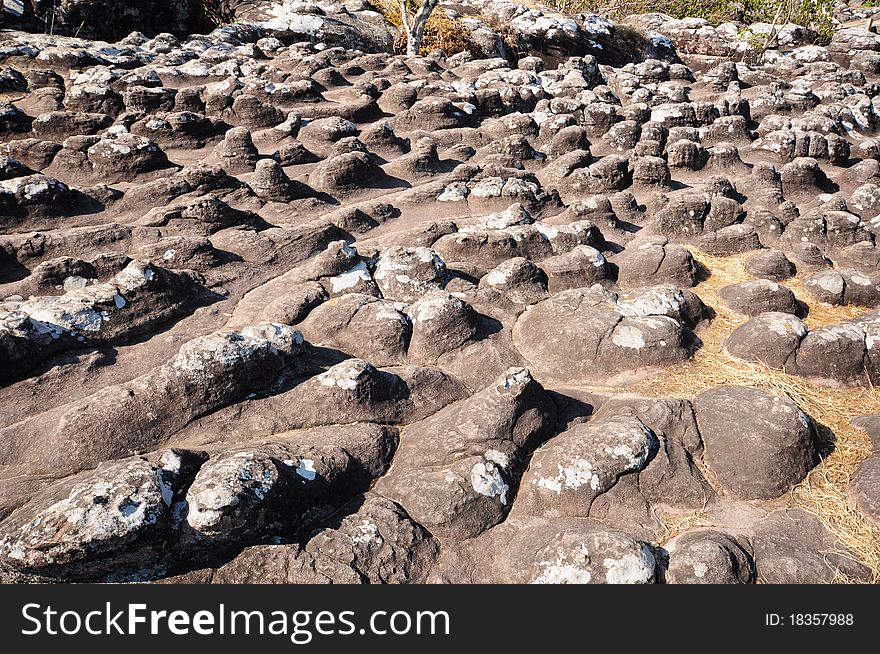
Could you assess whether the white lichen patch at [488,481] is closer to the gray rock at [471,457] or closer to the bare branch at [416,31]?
the gray rock at [471,457]

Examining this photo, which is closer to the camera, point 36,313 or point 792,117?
point 36,313

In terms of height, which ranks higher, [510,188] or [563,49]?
[563,49]

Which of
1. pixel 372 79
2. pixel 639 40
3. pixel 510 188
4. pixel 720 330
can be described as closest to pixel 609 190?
pixel 510 188

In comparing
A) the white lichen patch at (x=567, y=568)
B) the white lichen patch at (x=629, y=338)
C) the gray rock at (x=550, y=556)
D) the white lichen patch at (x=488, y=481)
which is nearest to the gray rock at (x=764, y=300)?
the white lichen patch at (x=629, y=338)

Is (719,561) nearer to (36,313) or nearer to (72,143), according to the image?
(36,313)

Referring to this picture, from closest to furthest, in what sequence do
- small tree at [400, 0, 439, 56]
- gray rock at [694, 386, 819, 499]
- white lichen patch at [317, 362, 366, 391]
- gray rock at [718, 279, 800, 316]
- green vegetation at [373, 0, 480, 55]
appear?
gray rock at [694, 386, 819, 499] < white lichen patch at [317, 362, 366, 391] < gray rock at [718, 279, 800, 316] < small tree at [400, 0, 439, 56] < green vegetation at [373, 0, 480, 55]

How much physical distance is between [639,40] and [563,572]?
68.5ft

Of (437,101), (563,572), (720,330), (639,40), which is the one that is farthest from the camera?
(639,40)

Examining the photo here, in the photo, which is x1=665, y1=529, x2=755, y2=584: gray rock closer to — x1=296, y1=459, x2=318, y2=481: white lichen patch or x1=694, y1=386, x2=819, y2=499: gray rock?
x1=694, y1=386, x2=819, y2=499: gray rock

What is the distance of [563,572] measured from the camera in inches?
128

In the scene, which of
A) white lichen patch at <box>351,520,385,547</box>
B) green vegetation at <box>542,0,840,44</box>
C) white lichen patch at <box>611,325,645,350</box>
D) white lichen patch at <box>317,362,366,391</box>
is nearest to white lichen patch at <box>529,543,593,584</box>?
white lichen patch at <box>351,520,385,547</box>

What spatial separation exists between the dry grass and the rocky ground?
2 cm

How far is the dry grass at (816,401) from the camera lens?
366 cm

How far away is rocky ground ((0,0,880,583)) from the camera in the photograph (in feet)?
11.2
